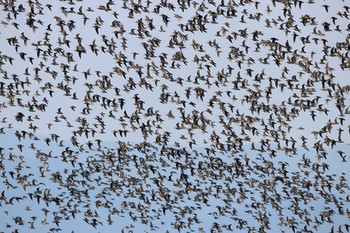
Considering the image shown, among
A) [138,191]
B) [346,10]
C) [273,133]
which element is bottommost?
[138,191]

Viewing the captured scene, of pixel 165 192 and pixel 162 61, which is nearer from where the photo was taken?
pixel 162 61

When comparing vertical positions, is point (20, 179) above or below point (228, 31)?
below

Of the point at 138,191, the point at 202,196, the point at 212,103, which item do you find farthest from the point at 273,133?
the point at 138,191

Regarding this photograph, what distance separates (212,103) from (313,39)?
31.8 ft

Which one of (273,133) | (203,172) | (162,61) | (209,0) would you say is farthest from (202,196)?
(209,0)

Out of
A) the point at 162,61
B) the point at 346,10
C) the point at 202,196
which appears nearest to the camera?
the point at 346,10

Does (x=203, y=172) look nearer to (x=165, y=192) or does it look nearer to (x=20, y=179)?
(x=165, y=192)

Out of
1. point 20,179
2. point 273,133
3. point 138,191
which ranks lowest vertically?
point 20,179

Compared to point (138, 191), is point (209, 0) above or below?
above

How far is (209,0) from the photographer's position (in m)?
63.9

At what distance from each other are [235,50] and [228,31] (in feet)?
11.9

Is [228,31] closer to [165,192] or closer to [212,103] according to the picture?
[212,103]

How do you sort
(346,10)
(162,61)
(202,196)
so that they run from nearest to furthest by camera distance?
(346,10) < (162,61) < (202,196)

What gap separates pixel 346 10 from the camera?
205 ft
